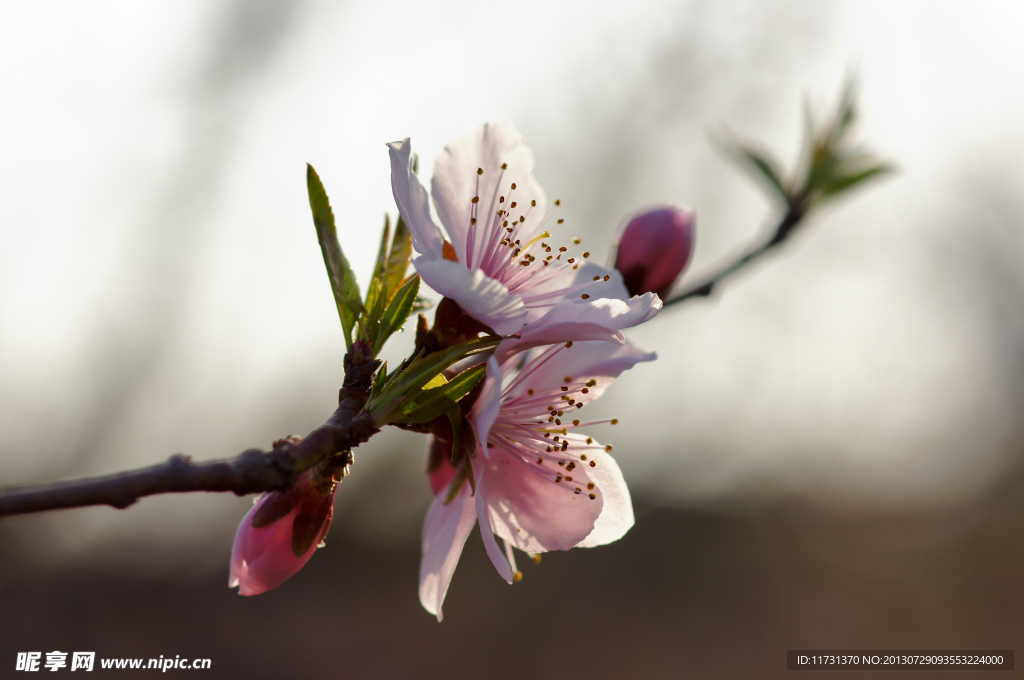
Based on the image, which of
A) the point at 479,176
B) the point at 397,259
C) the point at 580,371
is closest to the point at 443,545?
Answer: the point at 580,371

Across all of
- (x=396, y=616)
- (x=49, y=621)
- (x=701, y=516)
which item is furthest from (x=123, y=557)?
(x=701, y=516)

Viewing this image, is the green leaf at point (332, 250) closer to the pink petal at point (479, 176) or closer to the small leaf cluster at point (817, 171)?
the pink petal at point (479, 176)

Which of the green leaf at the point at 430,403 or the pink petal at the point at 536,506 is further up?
the green leaf at the point at 430,403

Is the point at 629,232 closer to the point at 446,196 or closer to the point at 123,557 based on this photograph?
the point at 446,196

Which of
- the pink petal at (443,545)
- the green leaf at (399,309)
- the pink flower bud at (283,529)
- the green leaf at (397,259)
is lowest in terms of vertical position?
the pink petal at (443,545)

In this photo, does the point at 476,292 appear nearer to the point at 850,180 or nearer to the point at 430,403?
the point at 430,403

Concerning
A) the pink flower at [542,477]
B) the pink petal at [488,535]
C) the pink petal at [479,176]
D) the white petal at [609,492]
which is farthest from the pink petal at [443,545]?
the pink petal at [479,176]

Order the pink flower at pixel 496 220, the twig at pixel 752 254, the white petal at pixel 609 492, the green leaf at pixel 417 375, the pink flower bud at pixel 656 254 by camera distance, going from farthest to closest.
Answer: the twig at pixel 752 254
the pink flower bud at pixel 656 254
the white petal at pixel 609 492
the pink flower at pixel 496 220
the green leaf at pixel 417 375

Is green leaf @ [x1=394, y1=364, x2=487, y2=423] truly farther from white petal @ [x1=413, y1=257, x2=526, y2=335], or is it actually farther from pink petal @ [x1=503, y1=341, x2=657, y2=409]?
pink petal @ [x1=503, y1=341, x2=657, y2=409]
